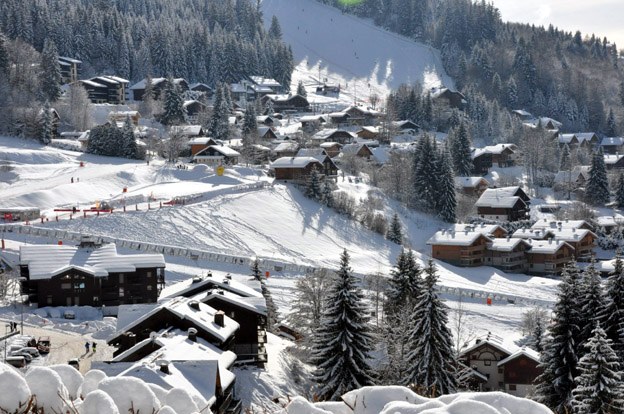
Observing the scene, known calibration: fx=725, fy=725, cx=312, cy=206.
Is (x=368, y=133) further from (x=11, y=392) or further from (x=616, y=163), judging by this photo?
(x=11, y=392)

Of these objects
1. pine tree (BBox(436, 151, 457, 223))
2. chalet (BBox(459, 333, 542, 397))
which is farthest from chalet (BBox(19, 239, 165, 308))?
pine tree (BBox(436, 151, 457, 223))

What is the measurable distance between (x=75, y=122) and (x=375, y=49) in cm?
11249

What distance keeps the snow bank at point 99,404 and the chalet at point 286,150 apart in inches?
3318

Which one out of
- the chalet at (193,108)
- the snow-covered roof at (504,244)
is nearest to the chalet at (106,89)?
the chalet at (193,108)

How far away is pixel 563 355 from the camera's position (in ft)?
80.8

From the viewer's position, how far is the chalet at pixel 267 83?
13762cm

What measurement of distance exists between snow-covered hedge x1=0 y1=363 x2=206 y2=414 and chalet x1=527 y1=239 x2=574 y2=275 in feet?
214

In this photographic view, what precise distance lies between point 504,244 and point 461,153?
3359 cm

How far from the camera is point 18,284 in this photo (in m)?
43.4

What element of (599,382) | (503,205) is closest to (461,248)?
(503,205)

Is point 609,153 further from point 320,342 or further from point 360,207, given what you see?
point 320,342

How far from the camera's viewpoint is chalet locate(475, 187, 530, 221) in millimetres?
82125

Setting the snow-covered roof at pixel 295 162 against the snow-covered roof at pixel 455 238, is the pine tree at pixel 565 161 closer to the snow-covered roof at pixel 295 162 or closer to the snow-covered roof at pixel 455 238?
the snow-covered roof at pixel 455 238

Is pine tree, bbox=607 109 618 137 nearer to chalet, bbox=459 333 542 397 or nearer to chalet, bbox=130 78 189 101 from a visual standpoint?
chalet, bbox=130 78 189 101
